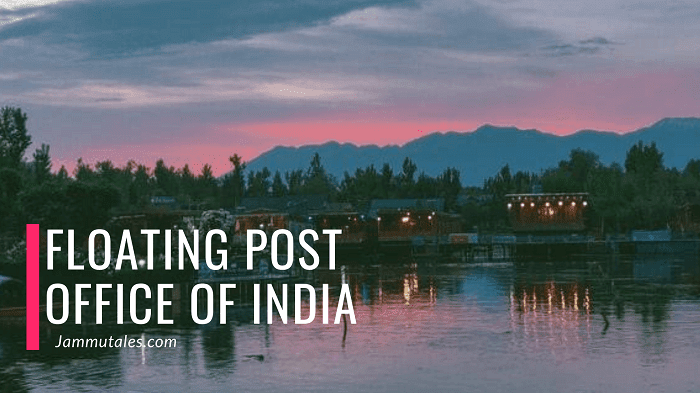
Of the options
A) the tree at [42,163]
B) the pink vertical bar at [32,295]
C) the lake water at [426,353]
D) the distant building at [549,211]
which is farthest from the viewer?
the distant building at [549,211]

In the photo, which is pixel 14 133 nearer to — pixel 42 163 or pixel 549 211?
pixel 42 163

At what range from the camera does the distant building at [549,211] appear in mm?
170625

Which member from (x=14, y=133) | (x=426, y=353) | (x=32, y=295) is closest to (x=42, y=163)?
(x=14, y=133)

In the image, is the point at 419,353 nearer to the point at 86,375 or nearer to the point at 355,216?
the point at 86,375

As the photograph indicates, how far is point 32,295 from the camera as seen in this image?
2712 inches

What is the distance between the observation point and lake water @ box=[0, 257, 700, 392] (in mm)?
39969

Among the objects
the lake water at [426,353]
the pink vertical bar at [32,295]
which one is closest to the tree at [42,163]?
the pink vertical bar at [32,295]

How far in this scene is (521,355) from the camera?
45.8 meters

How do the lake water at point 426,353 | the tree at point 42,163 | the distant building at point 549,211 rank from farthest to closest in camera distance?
the distant building at point 549,211
the tree at point 42,163
the lake water at point 426,353

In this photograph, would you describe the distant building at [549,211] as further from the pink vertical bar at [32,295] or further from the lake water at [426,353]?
the pink vertical bar at [32,295]

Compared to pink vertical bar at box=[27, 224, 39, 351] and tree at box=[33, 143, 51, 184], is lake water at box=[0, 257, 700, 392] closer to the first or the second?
pink vertical bar at box=[27, 224, 39, 351]

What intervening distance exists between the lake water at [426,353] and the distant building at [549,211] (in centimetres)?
9458

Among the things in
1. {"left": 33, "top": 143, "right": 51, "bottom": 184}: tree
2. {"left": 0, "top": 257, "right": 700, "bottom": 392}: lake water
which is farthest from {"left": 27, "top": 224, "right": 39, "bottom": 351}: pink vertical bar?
{"left": 33, "top": 143, "right": 51, "bottom": 184}: tree

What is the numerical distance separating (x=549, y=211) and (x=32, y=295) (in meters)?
115
